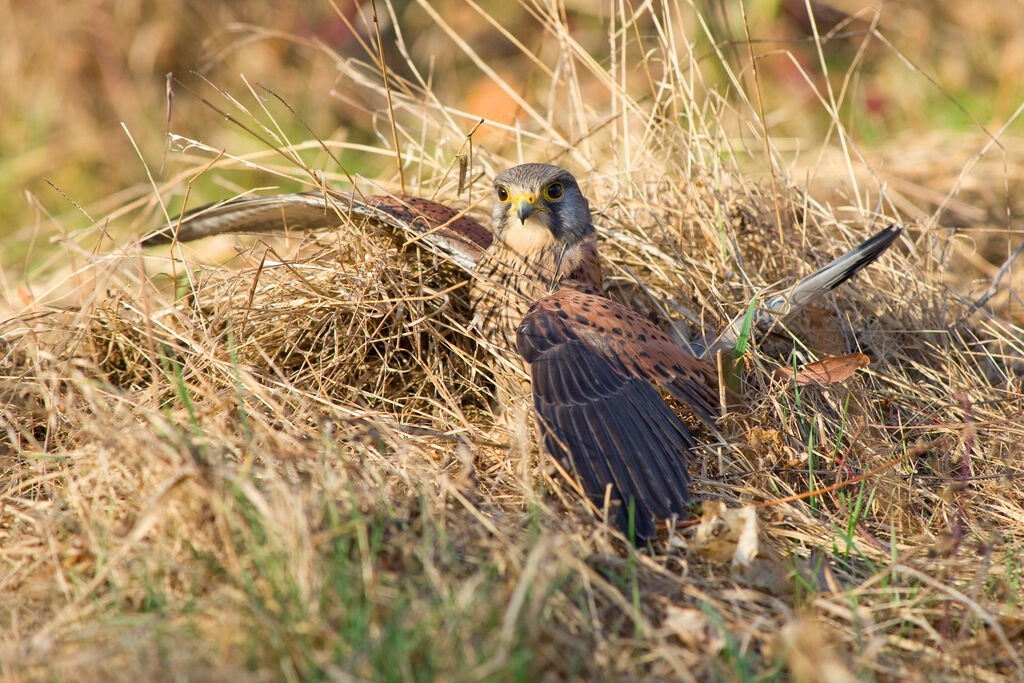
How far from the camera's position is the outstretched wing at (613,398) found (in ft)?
7.68

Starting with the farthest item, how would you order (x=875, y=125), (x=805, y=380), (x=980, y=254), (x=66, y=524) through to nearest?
(x=875, y=125) → (x=980, y=254) → (x=805, y=380) → (x=66, y=524)

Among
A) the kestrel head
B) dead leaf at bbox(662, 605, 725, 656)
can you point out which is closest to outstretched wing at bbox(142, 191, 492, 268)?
the kestrel head

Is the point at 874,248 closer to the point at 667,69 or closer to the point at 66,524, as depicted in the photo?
the point at 667,69

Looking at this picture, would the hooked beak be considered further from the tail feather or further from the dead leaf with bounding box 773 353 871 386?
the dead leaf with bounding box 773 353 871 386

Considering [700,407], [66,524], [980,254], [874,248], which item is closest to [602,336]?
[700,407]

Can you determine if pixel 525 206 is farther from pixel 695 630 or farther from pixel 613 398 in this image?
pixel 695 630

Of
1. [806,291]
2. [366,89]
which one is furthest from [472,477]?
[366,89]

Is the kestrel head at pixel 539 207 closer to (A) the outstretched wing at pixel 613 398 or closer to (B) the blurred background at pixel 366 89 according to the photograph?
(A) the outstretched wing at pixel 613 398

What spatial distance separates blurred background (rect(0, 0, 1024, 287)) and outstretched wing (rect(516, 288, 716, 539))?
2762mm

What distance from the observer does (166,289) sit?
388 centimetres

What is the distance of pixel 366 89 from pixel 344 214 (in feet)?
12.6

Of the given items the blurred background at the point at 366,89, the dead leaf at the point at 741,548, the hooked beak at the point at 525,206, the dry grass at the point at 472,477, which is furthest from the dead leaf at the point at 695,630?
the blurred background at the point at 366,89

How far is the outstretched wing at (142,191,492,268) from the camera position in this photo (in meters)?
3.05

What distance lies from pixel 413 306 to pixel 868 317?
173cm
